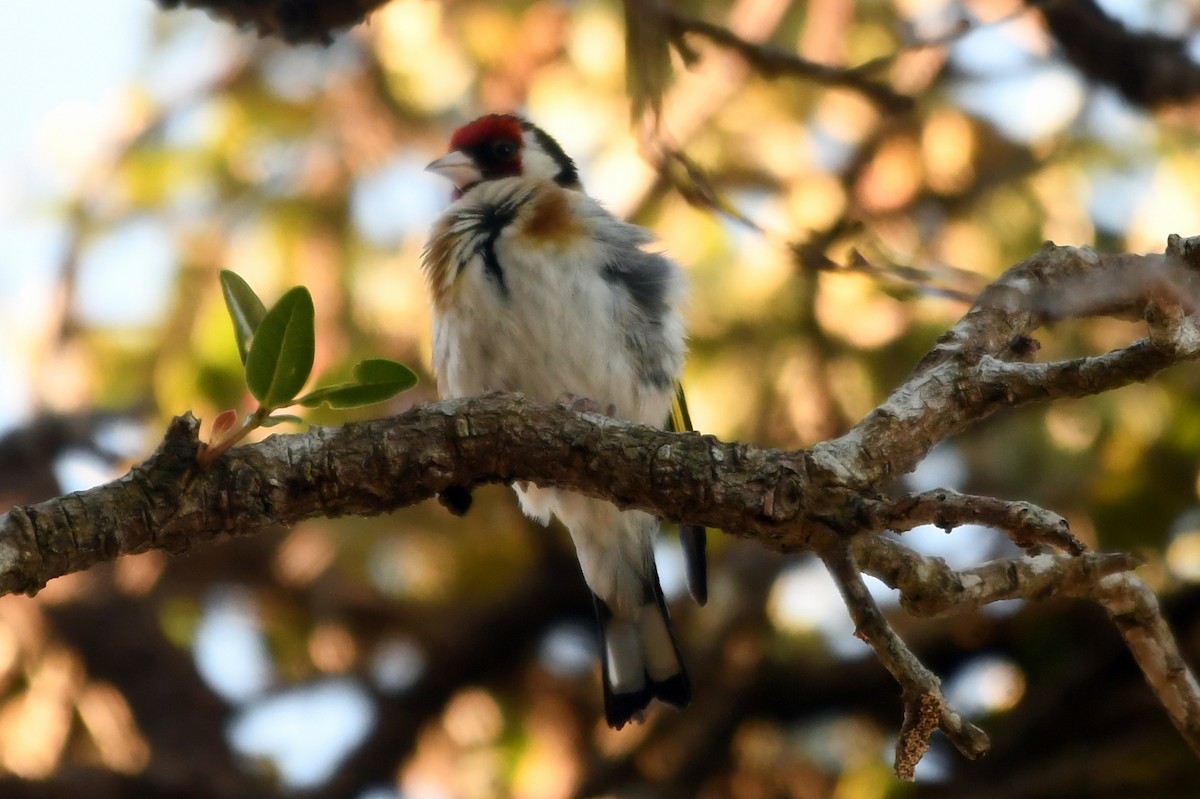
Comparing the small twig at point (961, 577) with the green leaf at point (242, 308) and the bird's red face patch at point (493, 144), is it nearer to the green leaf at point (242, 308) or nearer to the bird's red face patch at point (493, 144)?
the green leaf at point (242, 308)

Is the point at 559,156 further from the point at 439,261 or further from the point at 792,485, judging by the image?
the point at 792,485

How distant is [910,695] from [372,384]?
853 mm

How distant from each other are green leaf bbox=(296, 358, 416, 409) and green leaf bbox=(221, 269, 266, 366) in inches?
5.5

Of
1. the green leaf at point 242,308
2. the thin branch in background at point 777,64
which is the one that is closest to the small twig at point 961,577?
the green leaf at point 242,308

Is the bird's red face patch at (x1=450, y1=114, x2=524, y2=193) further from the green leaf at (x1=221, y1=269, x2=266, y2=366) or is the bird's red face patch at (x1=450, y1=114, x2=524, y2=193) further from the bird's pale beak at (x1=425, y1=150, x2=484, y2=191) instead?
the green leaf at (x1=221, y1=269, x2=266, y2=366)

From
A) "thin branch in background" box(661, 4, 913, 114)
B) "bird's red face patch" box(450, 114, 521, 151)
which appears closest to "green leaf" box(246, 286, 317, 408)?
"thin branch in background" box(661, 4, 913, 114)

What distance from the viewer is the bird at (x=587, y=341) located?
3.18 m

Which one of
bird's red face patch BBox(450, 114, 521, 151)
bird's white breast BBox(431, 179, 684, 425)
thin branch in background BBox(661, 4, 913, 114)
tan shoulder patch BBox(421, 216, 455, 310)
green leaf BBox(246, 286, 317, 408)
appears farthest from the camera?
bird's red face patch BBox(450, 114, 521, 151)

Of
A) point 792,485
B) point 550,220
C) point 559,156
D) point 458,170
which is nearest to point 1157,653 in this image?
point 792,485

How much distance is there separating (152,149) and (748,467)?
3.44m

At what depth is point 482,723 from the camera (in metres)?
4.69

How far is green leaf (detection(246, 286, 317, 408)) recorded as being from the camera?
194 cm

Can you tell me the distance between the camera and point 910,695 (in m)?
1.80

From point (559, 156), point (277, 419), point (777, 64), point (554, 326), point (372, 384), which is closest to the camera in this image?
point (277, 419)
